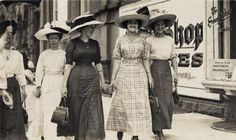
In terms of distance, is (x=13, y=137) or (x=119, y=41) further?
(x=119, y=41)

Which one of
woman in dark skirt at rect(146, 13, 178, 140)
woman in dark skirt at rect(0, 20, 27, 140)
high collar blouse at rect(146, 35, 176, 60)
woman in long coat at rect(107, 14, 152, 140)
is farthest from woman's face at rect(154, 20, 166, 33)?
woman in dark skirt at rect(0, 20, 27, 140)

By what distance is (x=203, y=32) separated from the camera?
10.4 meters

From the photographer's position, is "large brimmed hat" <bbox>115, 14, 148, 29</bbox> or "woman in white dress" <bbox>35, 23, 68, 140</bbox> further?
"woman in white dress" <bbox>35, 23, 68, 140</bbox>

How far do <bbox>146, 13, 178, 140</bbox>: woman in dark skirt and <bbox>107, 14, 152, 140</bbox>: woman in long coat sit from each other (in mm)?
557

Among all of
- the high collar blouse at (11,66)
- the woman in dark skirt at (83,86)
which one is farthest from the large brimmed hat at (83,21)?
the high collar blouse at (11,66)

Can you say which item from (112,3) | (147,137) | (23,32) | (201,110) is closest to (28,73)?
(147,137)

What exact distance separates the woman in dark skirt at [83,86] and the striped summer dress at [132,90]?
0.58m

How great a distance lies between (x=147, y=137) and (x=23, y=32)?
29422mm

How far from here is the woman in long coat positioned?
6.32 metres

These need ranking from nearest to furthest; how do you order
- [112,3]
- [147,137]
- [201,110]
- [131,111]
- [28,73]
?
[131,111] < [147,137] < [28,73] < [201,110] < [112,3]

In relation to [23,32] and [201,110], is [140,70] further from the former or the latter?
[23,32]

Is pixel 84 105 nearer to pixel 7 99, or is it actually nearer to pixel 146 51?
pixel 7 99

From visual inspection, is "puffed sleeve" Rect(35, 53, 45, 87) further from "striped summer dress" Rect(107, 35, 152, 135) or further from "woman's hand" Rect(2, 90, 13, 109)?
"striped summer dress" Rect(107, 35, 152, 135)

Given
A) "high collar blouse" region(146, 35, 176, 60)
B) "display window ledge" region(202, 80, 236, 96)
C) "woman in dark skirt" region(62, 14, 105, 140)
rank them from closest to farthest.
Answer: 1. "woman in dark skirt" region(62, 14, 105, 140)
2. "high collar blouse" region(146, 35, 176, 60)
3. "display window ledge" region(202, 80, 236, 96)
